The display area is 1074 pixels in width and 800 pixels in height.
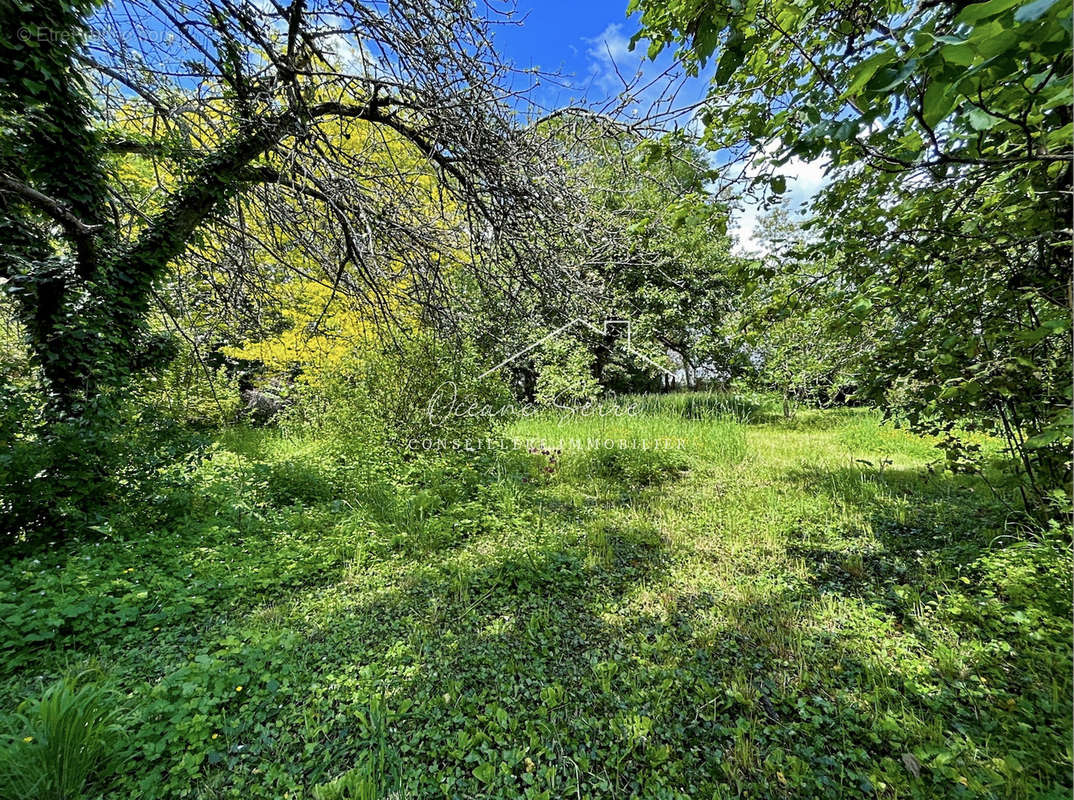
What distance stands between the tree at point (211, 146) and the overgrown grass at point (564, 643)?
5.07 ft

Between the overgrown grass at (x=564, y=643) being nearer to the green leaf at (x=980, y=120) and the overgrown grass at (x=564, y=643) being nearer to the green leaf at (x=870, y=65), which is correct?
the green leaf at (x=980, y=120)

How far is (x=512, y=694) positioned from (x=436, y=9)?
3.57 meters

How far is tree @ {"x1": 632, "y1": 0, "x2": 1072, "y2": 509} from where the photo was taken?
1033 mm

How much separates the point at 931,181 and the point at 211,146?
16.4 ft

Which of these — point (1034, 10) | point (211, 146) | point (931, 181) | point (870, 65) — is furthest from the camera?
point (211, 146)

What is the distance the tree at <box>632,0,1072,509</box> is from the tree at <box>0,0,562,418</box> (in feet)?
3.63

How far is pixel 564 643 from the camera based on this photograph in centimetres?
221

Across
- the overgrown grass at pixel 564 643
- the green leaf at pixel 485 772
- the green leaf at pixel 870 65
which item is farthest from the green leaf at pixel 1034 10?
the green leaf at pixel 485 772

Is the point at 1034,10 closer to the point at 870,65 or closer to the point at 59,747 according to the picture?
the point at 870,65

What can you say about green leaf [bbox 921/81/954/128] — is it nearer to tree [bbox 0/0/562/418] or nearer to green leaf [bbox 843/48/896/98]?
green leaf [bbox 843/48/896/98]

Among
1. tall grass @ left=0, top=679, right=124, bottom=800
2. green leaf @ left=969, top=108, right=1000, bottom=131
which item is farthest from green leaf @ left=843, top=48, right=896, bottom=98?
tall grass @ left=0, top=679, right=124, bottom=800

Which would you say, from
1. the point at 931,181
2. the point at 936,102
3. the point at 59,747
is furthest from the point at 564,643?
the point at 931,181

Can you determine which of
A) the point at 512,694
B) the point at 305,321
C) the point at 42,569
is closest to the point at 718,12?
the point at 512,694

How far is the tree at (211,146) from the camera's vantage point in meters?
2.10
